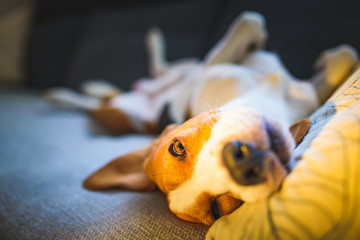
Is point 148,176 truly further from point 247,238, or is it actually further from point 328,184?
point 328,184

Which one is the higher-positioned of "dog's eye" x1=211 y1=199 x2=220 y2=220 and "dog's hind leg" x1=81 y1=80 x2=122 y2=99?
"dog's hind leg" x1=81 y1=80 x2=122 y2=99

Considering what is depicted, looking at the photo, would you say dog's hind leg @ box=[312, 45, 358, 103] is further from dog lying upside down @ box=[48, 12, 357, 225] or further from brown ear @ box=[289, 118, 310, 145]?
brown ear @ box=[289, 118, 310, 145]

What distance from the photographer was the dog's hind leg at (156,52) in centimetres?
272

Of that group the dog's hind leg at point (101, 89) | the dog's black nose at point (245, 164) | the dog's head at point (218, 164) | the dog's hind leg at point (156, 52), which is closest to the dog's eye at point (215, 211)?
the dog's head at point (218, 164)

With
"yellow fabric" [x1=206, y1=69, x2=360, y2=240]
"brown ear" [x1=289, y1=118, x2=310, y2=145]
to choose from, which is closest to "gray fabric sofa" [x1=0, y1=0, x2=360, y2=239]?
"yellow fabric" [x1=206, y1=69, x2=360, y2=240]

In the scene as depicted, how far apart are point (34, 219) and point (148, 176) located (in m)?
0.57

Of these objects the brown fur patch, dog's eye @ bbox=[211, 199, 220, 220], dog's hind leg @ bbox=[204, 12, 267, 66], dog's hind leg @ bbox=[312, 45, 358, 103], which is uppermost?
dog's hind leg @ bbox=[204, 12, 267, 66]

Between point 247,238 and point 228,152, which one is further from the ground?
point 228,152

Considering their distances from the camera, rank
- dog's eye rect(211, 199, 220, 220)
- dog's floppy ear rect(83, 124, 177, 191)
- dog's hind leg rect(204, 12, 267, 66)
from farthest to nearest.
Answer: dog's hind leg rect(204, 12, 267, 66) → dog's floppy ear rect(83, 124, 177, 191) → dog's eye rect(211, 199, 220, 220)

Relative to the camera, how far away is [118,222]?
106 cm

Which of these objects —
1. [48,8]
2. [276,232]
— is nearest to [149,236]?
[276,232]

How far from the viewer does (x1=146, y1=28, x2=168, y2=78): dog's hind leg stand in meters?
2.72

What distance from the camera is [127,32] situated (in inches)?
123

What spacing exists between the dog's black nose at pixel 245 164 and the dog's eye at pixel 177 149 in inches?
12.3
